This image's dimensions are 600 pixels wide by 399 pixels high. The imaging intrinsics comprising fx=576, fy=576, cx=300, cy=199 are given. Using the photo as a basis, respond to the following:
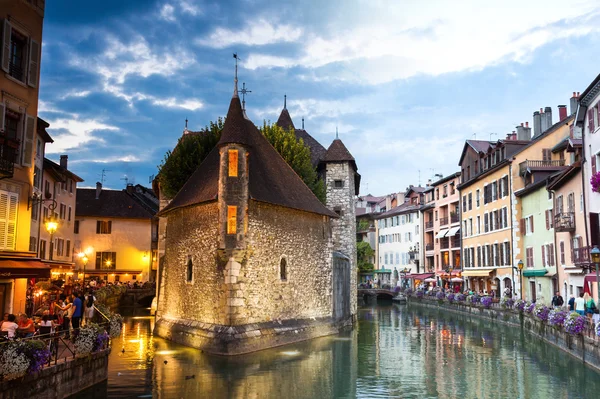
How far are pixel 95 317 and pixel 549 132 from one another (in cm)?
3192

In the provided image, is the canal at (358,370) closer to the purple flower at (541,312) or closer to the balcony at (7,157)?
the purple flower at (541,312)

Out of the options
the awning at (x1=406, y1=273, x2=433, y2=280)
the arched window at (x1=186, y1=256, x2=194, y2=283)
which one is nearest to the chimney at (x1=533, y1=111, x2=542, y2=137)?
the awning at (x1=406, y1=273, x2=433, y2=280)

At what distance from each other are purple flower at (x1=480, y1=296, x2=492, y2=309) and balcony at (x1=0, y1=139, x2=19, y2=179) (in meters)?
30.8

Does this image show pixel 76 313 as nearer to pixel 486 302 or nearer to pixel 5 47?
pixel 5 47

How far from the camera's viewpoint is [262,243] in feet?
79.7

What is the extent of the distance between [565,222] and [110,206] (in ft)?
145

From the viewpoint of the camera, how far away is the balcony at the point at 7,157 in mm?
15125

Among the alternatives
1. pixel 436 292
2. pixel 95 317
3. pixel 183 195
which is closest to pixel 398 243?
pixel 436 292

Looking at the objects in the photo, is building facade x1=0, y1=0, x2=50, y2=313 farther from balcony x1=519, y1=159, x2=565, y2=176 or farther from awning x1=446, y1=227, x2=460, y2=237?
awning x1=446, y1=227, x2=460, y2=237

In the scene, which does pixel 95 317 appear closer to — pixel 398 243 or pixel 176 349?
pixel 176 349

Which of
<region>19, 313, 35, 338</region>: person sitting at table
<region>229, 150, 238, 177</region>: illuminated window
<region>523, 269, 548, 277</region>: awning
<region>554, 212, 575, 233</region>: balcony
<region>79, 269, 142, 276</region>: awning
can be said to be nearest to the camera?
<region>19, 313, 35, 338</region>: person sitting at table

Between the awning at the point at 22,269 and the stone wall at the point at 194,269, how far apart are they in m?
8.28

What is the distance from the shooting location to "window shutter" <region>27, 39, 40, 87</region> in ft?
55.7

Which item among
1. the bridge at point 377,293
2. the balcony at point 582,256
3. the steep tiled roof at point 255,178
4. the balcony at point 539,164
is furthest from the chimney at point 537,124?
the bridge at point 377,293
